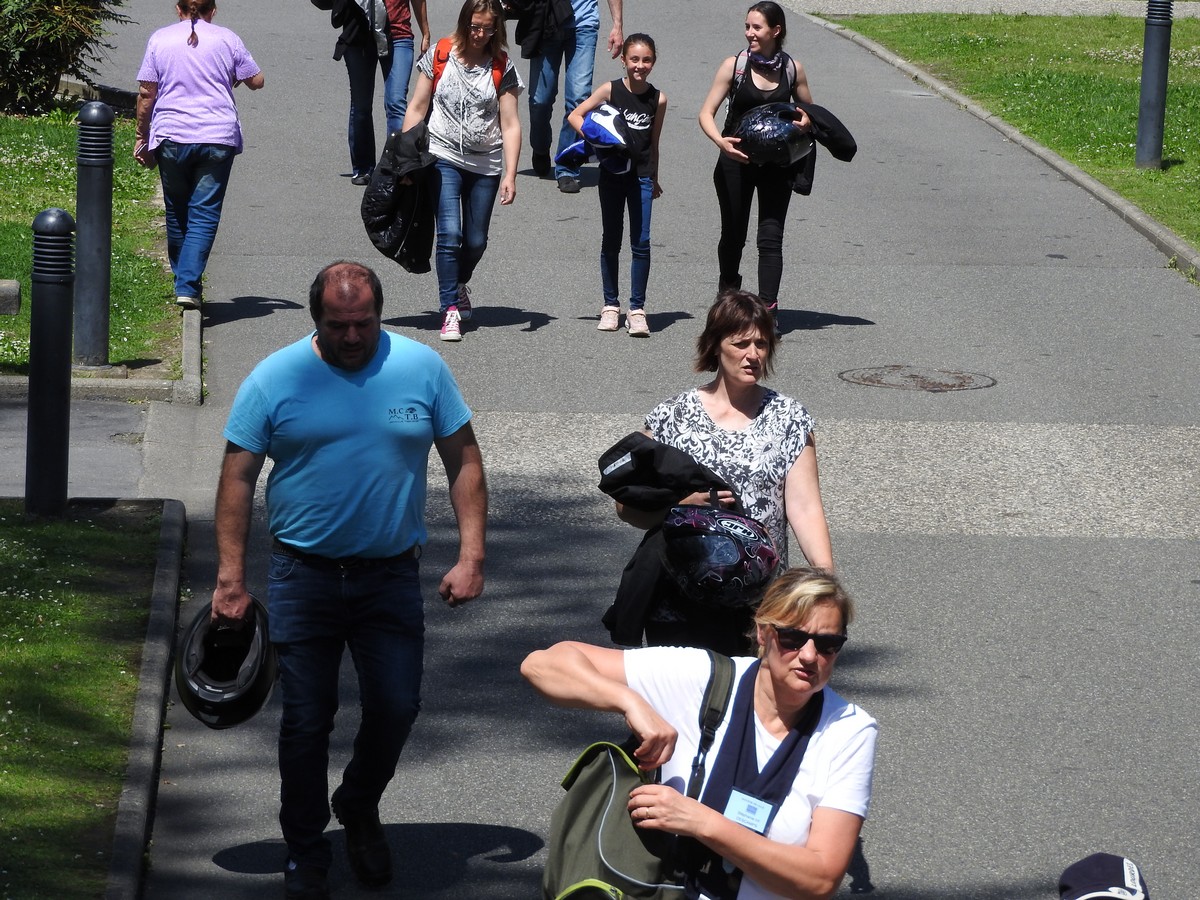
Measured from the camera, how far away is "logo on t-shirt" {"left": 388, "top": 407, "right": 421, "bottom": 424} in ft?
16.8

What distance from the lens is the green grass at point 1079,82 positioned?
Answer: 17041 millimetres

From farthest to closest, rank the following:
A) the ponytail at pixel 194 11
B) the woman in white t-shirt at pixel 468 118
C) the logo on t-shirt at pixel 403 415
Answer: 1. the ponytail at pixel 194 11
2. the woman in white t-shirt at pixel 468 118
3. the logo on t-shirt at pixel 403 415

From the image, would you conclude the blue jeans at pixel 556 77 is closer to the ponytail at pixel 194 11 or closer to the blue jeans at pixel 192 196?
the ponytail at pixel 194 11

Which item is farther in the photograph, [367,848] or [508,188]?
[508,188]

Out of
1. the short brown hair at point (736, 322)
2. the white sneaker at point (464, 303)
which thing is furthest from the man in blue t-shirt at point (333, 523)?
the white sneaker at point (464, 303)

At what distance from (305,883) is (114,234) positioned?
9632mm

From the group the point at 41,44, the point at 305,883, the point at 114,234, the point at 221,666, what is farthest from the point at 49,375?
the point at 41,44

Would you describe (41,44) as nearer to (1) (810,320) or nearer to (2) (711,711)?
(1) (810,320)

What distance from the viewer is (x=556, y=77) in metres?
16.6

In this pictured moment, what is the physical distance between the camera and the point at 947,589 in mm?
7906

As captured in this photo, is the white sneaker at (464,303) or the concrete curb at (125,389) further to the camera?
the white sneaker at (464,303)

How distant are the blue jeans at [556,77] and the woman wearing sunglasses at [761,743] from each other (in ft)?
41.4

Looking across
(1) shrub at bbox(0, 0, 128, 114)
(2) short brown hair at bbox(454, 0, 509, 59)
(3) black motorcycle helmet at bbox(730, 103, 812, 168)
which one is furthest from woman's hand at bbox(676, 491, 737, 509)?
(1) shrub at bbox(0, 0, 128, 114)

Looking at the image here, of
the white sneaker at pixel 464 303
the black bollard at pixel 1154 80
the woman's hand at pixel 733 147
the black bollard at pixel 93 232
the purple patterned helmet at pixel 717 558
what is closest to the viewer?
the purple patterned helmet at pixel 717 558
